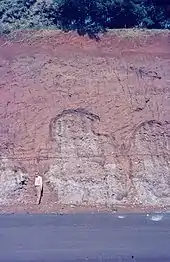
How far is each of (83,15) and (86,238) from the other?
10513mm

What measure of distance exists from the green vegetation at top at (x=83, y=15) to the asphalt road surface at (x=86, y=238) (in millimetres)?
7997

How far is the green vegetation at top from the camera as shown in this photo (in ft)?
73.9

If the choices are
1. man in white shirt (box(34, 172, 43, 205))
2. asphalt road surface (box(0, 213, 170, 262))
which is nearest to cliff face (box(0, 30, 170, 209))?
man in white shirt (box(34, 172, 43, 205))

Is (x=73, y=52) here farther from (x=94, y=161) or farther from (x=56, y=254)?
(x=56, y=254)

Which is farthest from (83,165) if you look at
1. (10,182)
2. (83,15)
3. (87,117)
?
(83,15)

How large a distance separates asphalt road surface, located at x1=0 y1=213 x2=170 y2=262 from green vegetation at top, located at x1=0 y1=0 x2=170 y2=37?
26.2 feet

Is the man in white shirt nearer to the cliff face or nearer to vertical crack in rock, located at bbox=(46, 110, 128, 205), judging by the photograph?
the cliff face

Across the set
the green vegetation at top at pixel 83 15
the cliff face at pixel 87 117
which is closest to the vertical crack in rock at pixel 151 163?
the cliff face at pixel 87 117

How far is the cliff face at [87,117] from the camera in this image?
1967 cm

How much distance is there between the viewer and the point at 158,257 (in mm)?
13367

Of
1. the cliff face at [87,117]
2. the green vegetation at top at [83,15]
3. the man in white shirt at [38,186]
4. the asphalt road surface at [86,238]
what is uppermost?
the green vegetation at top at [83,15]

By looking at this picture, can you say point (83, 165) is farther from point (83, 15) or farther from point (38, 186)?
point (83, 15)

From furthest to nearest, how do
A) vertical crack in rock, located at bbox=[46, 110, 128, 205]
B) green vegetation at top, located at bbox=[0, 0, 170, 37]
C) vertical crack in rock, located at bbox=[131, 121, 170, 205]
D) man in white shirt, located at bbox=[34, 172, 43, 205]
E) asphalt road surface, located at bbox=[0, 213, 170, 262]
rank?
green vegetation at top, located at bbox=[0, 0, 170, 37]
vertical crack in rock, located at bbox=[131, 121, 170, 205]
vertical crack in rock, located at bbox=[46, 110, 128, 205]
man in white shirt, located at bbox=[34, 172, 43, 205]
asphalt road surface, located at bbox=[0, 213, 170, 262]

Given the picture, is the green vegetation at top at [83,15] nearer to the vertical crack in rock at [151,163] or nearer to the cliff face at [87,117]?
the cliff face at [87,117]
